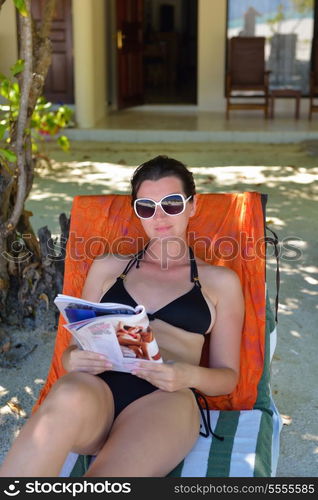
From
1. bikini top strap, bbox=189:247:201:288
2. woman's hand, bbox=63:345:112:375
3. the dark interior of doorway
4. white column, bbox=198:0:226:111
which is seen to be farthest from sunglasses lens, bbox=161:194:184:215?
the dark interior of doorway

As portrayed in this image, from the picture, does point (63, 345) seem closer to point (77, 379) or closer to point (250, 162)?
point (77, 379)

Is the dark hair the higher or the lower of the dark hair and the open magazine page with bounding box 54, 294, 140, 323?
the higher

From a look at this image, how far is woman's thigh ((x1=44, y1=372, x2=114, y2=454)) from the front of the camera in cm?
207

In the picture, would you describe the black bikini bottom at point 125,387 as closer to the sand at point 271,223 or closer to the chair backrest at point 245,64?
the sand at point 271,223

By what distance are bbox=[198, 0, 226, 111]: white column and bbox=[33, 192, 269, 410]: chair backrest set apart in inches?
346

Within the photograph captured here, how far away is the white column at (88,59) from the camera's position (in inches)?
374

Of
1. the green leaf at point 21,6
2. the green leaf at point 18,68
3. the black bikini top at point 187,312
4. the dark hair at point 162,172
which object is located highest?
the green leaf at point 21,6

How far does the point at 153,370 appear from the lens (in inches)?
88.4

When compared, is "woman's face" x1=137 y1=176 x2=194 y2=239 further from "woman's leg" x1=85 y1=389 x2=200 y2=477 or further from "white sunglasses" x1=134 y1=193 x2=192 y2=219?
"woman's leg" x1=85 y1=389 x2=200 y2=477

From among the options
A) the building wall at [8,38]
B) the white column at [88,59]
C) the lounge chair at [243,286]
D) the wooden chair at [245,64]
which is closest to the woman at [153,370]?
the lounge chair at [243,286]

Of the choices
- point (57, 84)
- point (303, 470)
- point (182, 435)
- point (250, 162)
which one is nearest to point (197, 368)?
point (182, 435)

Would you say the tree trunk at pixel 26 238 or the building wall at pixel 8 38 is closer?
the tree trunk at pixel 26 238

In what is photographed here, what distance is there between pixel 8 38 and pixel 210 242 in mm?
8766

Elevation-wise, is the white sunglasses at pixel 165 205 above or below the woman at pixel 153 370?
above
